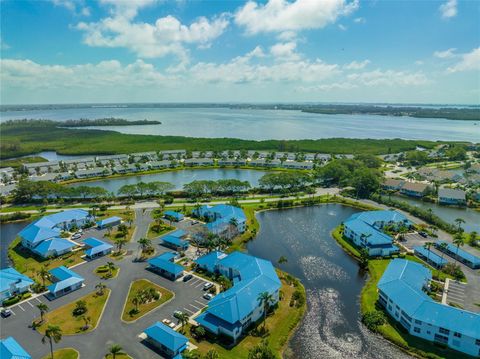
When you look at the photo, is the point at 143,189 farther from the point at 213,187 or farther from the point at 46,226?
the point at 46,226

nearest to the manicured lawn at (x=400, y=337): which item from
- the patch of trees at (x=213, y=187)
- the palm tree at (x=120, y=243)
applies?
the palm tree at (x=120, y=243)

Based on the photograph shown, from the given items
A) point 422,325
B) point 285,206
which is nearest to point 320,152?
point 285,206

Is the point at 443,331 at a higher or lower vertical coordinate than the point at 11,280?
higher

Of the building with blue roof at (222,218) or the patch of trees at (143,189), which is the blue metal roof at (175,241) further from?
the patch of trees at (143,189)

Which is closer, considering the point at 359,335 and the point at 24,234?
the point at 359,335

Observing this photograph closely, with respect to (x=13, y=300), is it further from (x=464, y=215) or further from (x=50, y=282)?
(x=464, y=215)

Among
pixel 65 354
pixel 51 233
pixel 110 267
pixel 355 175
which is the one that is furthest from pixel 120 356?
pixel 355 175
